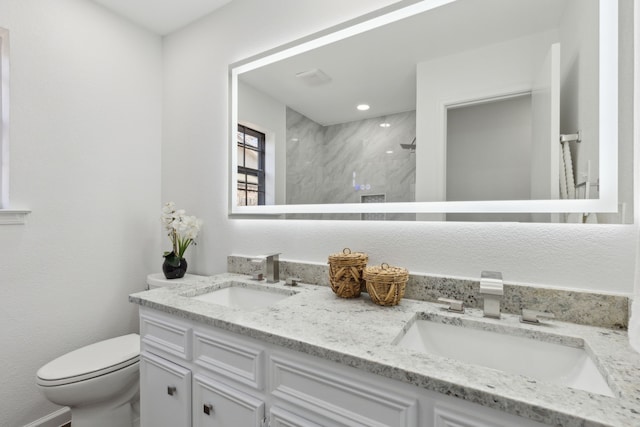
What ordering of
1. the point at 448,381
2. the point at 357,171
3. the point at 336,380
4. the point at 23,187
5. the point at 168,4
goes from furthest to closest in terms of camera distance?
1. the point at 168,4
2. the point at 23,187
3. the point at 357,171
4. the point at 336,380
5. the point at 448,381

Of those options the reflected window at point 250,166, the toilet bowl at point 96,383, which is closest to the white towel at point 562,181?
the reflected window at point 250,166

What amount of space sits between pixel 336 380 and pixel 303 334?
14cm

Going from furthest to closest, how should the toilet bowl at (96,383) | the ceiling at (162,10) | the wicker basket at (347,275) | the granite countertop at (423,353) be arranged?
the ceiling at (162,10) → the toilet bowl at (96,383) → the wicker basket at (347,275) → the granite countertop at (423,353)

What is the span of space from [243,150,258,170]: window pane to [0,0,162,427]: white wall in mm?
847

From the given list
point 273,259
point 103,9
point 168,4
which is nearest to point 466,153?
point 273,259

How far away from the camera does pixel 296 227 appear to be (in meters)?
1.46

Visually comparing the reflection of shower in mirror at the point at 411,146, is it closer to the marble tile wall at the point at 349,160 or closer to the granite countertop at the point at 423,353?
the marble tile wall at the point at 349,160

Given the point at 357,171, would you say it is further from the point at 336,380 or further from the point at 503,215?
the point at 336,380

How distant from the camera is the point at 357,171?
1.29 meters

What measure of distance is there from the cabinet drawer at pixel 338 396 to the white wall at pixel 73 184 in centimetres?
152

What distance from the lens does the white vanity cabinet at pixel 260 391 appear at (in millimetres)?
624

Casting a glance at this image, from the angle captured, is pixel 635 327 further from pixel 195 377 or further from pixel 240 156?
pixel 240 156

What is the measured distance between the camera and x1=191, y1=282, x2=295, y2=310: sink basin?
4.27 ft

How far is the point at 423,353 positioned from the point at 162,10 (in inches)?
91.2
